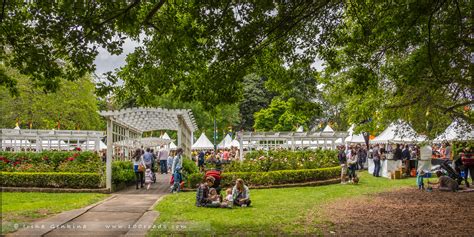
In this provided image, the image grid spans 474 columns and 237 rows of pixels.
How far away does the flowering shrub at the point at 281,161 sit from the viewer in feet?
58.8

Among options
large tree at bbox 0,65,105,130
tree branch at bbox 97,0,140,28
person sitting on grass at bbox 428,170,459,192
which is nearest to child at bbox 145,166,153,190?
tree branch at bbox 97,0,140,28

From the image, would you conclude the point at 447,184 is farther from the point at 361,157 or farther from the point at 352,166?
the point at 361,157

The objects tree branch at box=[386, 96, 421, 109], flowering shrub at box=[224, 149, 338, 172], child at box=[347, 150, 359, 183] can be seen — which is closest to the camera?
tree branch at box=[386, 96, 421, 109]

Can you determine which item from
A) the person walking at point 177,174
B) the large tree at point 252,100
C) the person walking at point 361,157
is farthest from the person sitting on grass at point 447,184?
the large tree at point 252,100

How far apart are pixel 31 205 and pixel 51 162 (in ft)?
19.9

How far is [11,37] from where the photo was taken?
790 cm

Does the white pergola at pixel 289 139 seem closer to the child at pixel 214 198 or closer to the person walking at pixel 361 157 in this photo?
the person walking at pixel 361 157

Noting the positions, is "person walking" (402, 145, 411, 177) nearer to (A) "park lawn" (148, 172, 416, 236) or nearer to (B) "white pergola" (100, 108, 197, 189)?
(A) "park lawn" (148, 172, 416, 236)

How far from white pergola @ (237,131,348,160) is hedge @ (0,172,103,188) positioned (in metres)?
7.84

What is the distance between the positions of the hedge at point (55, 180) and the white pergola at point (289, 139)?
784cm

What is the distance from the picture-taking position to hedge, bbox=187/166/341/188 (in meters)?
16.5

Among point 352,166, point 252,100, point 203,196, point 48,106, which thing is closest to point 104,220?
point 203,196

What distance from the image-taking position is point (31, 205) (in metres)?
11.6

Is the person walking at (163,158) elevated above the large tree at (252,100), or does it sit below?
below
